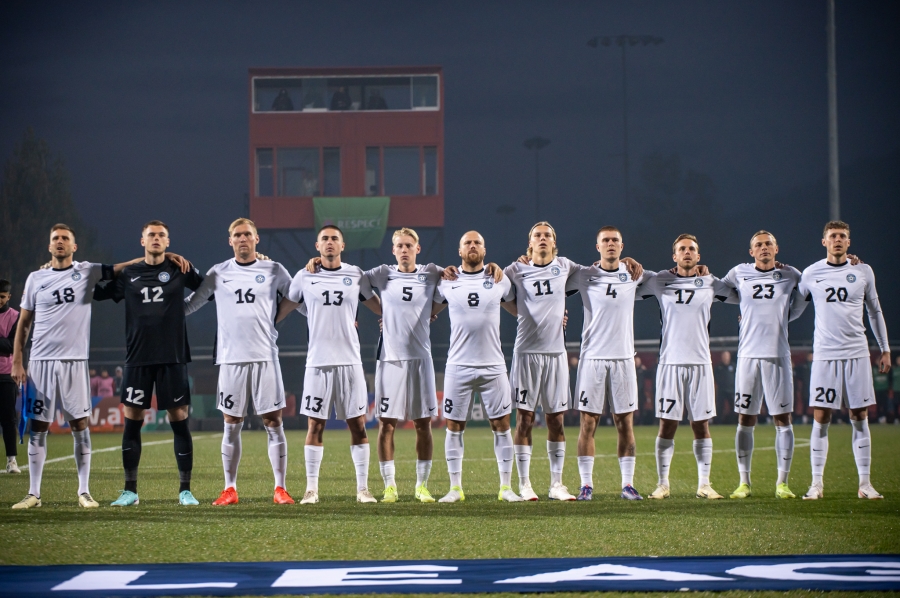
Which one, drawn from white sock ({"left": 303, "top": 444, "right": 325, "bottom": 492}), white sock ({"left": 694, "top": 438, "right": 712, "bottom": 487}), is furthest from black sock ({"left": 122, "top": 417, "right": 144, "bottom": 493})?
white sock ({"left": 694, "top": 438, "right": 712, "bottom": 487})

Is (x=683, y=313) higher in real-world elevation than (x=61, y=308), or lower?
lower

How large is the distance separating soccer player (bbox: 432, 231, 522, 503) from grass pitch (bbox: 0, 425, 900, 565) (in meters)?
0.43

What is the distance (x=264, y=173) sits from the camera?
3619cm

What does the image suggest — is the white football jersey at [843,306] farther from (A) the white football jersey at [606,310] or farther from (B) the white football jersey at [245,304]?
(B) the white football jersey at [245,304]

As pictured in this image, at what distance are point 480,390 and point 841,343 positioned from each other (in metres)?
3.29

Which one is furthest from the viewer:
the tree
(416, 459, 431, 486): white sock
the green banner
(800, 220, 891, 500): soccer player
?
the tree

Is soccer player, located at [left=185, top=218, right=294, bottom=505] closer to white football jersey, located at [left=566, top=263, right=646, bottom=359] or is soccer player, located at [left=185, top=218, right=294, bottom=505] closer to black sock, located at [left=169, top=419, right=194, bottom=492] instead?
black sock, located at [left=169, top=419, right=194, bottom=492]

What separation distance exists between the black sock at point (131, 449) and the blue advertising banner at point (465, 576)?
9.25 ft

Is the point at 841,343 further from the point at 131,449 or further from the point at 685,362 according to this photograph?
the point at 131,449

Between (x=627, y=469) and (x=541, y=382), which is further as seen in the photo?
(x=627, y=469)

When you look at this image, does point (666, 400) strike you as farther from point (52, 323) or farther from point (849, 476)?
point (52, 323)

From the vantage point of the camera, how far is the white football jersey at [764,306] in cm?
877

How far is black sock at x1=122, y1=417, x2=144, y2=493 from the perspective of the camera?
8.22 m

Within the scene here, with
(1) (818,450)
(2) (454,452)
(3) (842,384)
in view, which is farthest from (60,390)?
(3) (842,384)
